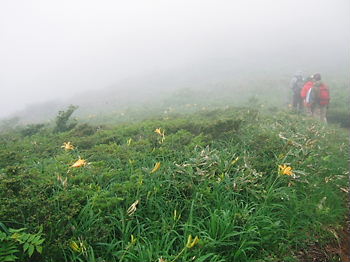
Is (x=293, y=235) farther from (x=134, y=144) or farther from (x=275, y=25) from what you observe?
(x=275, y=25)

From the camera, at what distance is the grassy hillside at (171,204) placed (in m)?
2.81

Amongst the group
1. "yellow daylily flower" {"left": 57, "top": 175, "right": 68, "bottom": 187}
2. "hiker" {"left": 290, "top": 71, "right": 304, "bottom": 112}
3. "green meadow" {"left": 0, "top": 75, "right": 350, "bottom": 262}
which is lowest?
"hiker" {"left": 290, "top": 71, "right": 304, "bottom": 112}

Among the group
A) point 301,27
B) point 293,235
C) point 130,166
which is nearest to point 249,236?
point 293,235

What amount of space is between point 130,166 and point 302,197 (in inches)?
89.9

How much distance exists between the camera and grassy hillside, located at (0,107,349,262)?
9.23ft

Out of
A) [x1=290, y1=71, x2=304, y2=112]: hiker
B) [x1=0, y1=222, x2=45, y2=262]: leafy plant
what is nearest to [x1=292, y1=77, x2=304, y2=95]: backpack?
[x1=290, y1=71, x2=304, y2=112]: hiker

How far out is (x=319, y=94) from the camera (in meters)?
10.4

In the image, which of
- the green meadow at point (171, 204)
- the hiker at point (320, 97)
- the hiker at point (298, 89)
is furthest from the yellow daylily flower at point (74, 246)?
the hiker at point (298, 89)

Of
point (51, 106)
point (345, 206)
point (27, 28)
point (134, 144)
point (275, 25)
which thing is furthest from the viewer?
point (27, 28)

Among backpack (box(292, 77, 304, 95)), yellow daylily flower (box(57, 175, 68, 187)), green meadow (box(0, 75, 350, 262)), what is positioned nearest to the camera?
green meadow (box(0, 75, 350, 262))

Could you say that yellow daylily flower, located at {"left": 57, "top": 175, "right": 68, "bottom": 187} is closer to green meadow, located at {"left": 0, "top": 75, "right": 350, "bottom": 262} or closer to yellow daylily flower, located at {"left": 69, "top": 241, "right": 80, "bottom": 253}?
green meadow, located at {"left": 0, "top": 75, "right": 350, "bottom": 262}

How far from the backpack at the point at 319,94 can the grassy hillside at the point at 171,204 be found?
5.90m

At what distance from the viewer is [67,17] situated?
2731 inches

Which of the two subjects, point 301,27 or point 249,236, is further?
point 301,27
